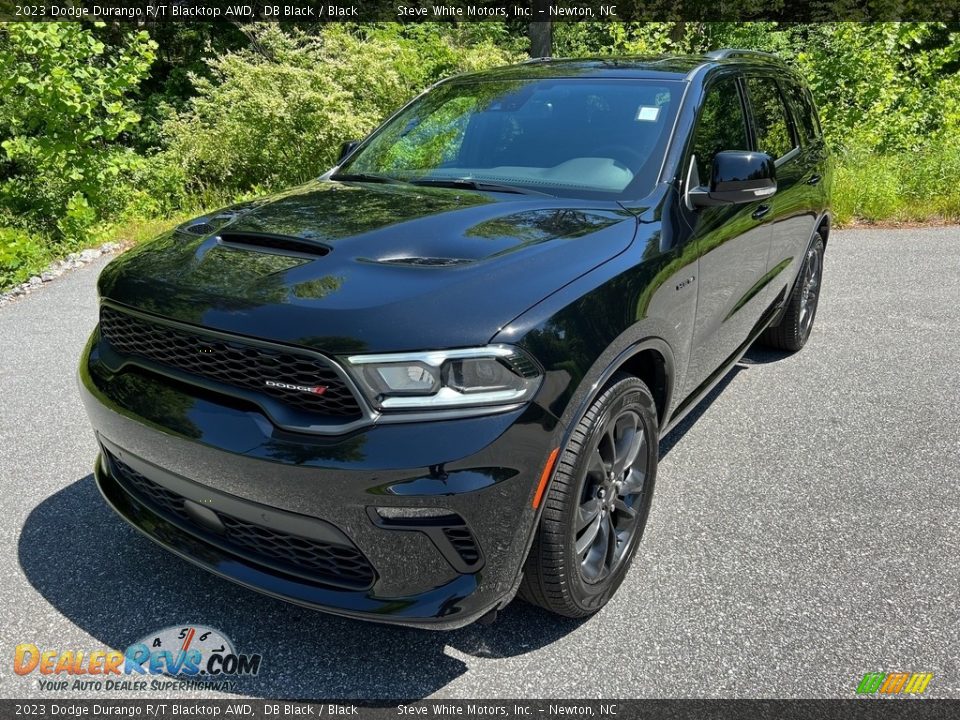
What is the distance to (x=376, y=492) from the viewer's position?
189 centimetres

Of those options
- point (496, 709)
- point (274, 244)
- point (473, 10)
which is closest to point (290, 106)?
point (274, 244)

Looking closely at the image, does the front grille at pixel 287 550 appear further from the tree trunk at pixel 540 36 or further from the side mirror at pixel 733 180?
the tree trunk at pixel 540 36

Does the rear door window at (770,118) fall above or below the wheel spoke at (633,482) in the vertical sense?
above

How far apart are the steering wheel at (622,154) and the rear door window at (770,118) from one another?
115cm

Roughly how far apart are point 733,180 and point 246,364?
1.93 m

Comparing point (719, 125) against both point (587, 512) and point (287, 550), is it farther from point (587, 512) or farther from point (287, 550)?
point (287, 550)

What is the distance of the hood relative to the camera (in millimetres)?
1959

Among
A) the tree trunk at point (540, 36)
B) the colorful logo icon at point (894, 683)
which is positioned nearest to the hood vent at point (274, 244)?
the colorful logo icon at point (894, 683)

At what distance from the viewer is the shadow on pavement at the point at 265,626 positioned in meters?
2.28

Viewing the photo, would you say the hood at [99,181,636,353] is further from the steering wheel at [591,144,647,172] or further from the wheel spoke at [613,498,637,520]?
the wheel spoke at [613,498,637,520]

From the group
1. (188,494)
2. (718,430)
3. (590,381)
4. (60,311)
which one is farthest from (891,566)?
(60,311)

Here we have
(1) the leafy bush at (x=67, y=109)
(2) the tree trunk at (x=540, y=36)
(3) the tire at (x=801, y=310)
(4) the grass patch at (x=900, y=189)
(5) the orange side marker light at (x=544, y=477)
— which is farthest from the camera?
(2) the tree trunk at (x=540, y=36)

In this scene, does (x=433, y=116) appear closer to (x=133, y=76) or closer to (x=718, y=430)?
(x=718, y=430)

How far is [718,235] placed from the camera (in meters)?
3.08
